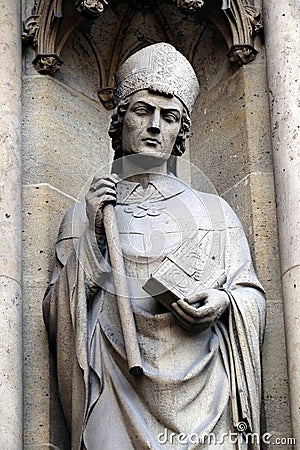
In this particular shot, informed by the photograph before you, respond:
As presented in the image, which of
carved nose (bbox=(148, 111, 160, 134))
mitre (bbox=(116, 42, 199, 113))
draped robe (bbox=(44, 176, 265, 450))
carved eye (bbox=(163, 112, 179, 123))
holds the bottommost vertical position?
draped robe (bbox=(44, 176, 265, 450))

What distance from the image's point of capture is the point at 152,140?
7.46 m

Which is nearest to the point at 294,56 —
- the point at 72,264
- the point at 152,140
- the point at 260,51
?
the point at 260,51

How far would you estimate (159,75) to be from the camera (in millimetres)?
7523

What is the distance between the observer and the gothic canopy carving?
26.1 feet

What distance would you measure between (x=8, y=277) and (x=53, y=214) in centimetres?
54

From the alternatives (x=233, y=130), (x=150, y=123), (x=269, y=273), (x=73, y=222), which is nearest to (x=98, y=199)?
(x=73, y=222)

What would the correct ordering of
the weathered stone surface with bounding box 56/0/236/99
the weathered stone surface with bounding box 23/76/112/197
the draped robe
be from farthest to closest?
the weathered stone surface with bounding box 56/0/236/99, the weathered stone surface with bounding box 23/76/112/197, the draped robe

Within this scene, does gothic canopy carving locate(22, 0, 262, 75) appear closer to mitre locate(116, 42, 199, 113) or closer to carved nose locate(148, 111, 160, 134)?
mitre locate(116, 42, 199, 113)

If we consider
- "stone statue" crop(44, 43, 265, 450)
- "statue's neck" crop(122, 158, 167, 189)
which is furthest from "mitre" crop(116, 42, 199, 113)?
"statue's neck" crop(122, 158, 167, 189)

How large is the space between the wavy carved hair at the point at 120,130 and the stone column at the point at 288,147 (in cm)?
40

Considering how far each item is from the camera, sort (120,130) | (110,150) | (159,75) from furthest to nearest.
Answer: (110,150), (120,130), (159,75)

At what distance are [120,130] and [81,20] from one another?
723mm

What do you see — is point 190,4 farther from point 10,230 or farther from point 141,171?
point 10,230

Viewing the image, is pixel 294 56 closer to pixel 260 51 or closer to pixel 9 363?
pixel 260 51
